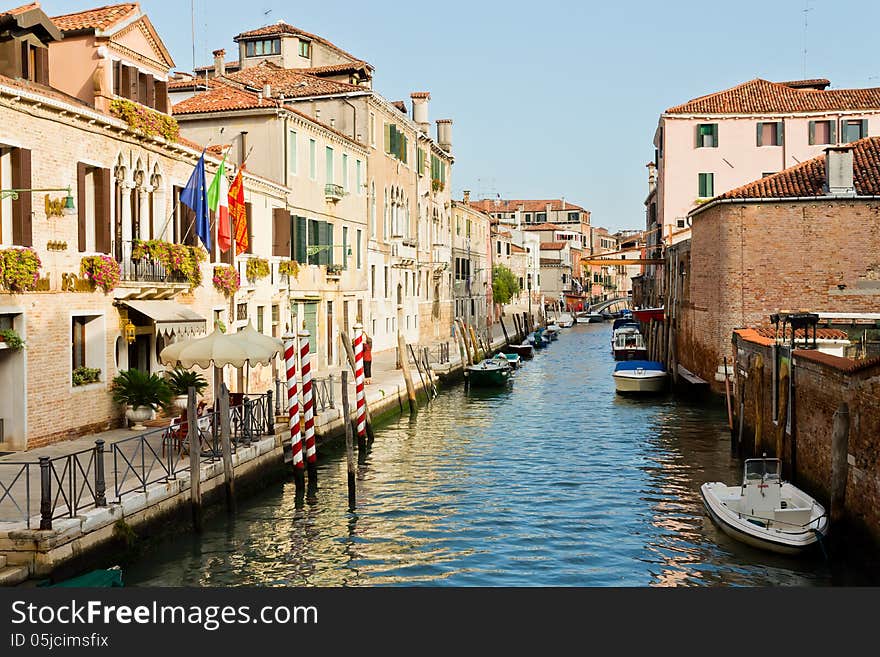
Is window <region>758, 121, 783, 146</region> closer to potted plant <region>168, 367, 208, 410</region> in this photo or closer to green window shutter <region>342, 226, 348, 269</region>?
green window shutter <region>342, 226, 348, 269</region>

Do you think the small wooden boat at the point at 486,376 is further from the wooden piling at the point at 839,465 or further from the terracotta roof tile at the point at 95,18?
the wooden piling at the point at 839,465

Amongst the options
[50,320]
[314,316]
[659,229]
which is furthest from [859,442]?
[659,229]

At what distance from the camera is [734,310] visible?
83.5 ft

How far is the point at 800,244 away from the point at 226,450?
55.4 feet

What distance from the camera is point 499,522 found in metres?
14.7

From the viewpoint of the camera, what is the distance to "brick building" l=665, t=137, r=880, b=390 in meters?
24.6

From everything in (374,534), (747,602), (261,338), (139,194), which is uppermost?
(139,194)

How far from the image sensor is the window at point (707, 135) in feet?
142

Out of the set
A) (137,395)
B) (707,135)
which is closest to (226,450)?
(137,395)

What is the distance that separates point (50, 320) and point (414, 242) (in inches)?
1076

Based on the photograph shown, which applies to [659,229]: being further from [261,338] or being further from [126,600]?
[126,600]

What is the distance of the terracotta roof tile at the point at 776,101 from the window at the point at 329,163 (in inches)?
762

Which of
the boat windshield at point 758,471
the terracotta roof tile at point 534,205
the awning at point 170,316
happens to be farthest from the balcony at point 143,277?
the terracotta roof tile at point 534,205

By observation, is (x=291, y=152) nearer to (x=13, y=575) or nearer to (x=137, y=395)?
(x=137, y=395)
